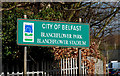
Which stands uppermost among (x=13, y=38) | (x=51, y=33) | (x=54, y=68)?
(x=51, y=33)

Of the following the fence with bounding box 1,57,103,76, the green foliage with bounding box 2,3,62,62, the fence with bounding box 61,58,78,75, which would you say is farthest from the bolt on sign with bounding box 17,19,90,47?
the green foliage with bounding box 2,3,62,62

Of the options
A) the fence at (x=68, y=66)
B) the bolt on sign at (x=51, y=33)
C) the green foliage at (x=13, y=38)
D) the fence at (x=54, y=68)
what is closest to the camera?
the bolt on sign at (x=51, y=33)

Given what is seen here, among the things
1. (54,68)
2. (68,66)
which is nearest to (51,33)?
(54,68)

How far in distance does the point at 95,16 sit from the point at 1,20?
1118cm

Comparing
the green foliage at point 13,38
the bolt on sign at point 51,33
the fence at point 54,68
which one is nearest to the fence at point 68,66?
the fence at point 54,68

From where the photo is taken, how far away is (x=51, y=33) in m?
8.25

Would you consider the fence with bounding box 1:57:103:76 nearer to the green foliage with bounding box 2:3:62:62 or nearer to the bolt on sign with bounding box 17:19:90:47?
the green foliage with bounding box 2:3:62:62

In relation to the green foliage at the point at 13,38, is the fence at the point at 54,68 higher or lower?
lower

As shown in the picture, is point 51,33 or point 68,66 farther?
point 68,66

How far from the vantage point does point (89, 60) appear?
43.8ft

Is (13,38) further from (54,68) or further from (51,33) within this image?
(51,33)

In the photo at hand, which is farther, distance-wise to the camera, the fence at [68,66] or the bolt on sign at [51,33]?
the fence at [68,66]

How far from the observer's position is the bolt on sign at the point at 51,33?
780 cm

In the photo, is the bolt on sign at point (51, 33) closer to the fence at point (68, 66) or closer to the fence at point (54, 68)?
the fence at point (54, 68)
